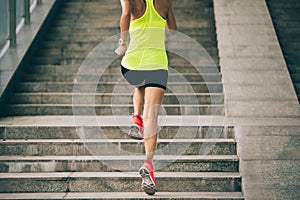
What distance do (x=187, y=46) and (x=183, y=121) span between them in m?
Answer: 3.42

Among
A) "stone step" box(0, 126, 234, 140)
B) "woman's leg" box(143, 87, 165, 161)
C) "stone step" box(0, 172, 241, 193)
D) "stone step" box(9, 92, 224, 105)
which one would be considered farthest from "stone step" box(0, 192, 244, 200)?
"stone step" box(9, 92, 224, 105)

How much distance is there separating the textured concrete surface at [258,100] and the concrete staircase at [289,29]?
1.60 ft

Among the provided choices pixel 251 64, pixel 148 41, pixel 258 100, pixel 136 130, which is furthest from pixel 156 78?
pixel 251 64

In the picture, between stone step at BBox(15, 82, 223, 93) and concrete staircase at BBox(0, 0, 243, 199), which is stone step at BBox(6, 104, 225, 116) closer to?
concrete staircase at BBox(0, 0, 243, 199)

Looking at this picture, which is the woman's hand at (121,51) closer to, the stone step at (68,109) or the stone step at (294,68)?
the stone step at (68,109)

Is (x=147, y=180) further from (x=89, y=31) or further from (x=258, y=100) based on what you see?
(x=89, y=31)

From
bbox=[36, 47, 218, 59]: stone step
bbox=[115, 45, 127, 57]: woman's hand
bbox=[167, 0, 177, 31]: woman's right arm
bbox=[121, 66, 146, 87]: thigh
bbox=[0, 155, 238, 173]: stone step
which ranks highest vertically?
bbox=[167, 0, 177, 31]: woman's right arm

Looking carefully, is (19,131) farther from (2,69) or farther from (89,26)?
(89,26)

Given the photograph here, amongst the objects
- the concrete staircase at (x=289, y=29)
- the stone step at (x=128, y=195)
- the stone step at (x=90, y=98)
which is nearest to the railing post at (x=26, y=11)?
the stone step at (x=90, y=98)

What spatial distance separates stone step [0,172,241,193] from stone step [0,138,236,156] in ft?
1.69

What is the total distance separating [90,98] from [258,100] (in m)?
2.31

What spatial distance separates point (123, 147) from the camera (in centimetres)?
768

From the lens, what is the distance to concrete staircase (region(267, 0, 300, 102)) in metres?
10.6

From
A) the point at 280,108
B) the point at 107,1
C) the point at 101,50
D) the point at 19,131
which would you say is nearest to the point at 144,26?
the point at 19,131
